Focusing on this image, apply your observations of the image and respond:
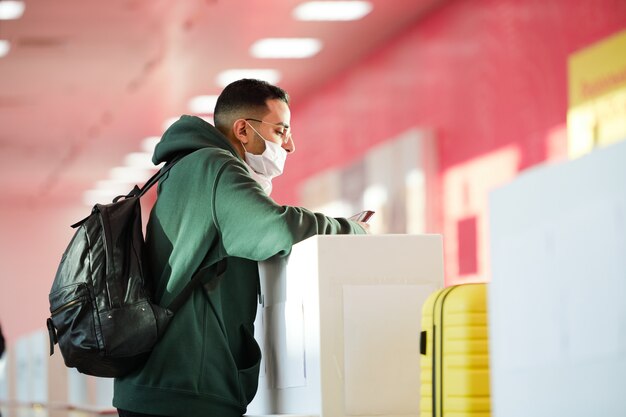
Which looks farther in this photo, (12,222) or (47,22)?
(12,222)

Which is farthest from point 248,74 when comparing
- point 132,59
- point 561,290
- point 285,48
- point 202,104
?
point 561,290

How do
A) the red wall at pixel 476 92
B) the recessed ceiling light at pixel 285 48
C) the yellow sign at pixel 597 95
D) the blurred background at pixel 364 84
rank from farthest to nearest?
the recessed ceiling light at pixel 285 48 < the blurred background at pixel 364 84 < the red wall at pixel 476 92 < the yellow sign at pixel 597 95

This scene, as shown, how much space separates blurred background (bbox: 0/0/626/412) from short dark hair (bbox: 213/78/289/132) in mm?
3260

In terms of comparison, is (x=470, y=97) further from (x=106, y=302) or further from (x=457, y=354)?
(x=457, y=354)

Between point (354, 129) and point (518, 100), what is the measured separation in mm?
3212

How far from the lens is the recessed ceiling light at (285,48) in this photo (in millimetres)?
9836

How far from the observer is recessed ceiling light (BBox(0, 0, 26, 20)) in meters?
Result: 8.40

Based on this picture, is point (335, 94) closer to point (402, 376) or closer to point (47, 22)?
point (47, 22)

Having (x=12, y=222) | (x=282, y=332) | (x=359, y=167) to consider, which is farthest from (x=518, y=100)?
(x=12, y=222)

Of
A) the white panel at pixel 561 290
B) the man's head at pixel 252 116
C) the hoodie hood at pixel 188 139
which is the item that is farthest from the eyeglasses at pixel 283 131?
the white panel at pixel 561 290

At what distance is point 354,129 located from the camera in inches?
410

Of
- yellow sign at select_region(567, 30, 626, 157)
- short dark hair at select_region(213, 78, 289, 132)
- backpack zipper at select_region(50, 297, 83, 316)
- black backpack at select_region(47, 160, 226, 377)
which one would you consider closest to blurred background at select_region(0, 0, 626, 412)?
yellow sign at select_region(567, 30, 626, 157)

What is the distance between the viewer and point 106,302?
96.9 inches

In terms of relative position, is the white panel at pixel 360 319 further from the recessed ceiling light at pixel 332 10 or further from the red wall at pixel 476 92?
the recessed ceiling light at pixel 332 10
